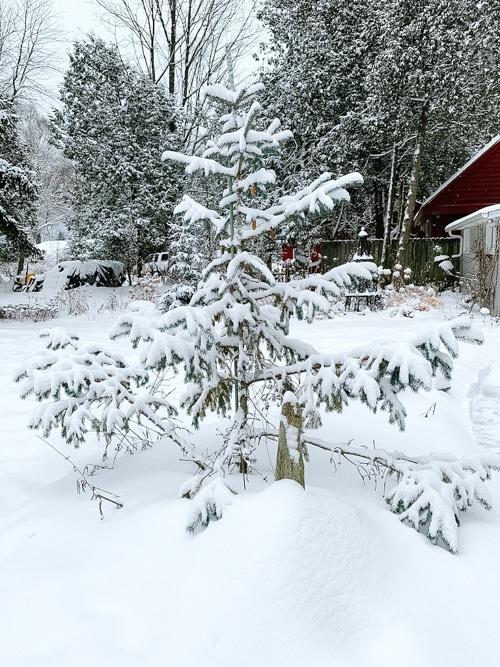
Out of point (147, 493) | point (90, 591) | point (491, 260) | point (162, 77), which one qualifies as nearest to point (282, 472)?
point (147, 493)

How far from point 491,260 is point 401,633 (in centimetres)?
1070

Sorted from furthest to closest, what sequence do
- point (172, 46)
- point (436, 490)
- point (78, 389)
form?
1. point (172, 46)
2. point (78, 389)
3. point (436, 490)

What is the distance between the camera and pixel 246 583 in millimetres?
1621

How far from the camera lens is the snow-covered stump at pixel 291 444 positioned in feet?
6.84

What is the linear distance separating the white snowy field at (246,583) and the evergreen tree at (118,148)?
15.7m

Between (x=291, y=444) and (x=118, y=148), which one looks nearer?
(x=291, y=444)

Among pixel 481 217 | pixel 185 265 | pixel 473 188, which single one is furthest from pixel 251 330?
pixel 473 188

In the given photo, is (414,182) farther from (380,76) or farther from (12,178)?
(12,178)

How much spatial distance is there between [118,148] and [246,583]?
17501 mm

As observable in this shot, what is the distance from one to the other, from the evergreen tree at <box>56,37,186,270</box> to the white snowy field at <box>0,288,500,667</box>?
15.7m

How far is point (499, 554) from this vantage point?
194cm

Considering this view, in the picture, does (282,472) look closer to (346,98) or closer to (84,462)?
(84,462)

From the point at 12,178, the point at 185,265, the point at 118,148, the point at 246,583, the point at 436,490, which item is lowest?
A: the point at 246,583

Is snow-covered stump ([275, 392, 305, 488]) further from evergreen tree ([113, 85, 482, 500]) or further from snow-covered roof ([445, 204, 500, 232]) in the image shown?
snow-covered roof ([445, 204, 500, 232])
